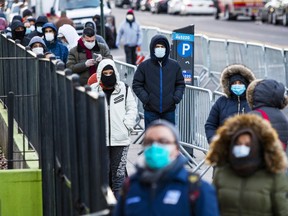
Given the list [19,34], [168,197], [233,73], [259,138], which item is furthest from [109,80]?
[19,34]

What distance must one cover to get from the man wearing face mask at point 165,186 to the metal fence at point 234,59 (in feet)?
45.7

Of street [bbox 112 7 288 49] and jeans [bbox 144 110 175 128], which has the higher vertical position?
jeans [bbox 144 110 175 128]

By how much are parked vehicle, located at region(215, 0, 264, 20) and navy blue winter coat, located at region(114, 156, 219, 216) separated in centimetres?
5293

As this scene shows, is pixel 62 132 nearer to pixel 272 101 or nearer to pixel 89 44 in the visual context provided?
pixel 272 101

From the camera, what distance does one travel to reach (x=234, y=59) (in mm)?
23969

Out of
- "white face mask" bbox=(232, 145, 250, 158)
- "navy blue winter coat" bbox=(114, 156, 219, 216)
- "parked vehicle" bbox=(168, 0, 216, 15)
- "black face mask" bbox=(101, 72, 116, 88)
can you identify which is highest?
"white face mask" bbox=(232, 145, 250, 158)

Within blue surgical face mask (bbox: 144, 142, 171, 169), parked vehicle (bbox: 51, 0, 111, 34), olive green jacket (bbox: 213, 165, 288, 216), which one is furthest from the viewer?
parked vehicle (bbox: 51, 0, 111, 34)

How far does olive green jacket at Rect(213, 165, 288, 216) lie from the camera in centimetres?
676

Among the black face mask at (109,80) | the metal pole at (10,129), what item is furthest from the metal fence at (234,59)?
the black face mask at (109,80)

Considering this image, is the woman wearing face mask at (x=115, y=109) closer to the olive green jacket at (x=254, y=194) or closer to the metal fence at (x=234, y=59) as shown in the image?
the olive green jacket at (x=254, y=194)

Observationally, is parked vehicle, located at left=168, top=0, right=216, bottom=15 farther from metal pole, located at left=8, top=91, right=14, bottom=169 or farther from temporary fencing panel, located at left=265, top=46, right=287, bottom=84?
metal pole, located at left=8, top=91, right=14, bottom=169

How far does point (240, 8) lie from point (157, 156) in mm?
55176

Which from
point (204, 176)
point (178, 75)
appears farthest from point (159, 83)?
point (204, 176)

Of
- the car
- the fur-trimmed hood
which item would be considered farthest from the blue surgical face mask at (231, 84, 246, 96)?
the car
